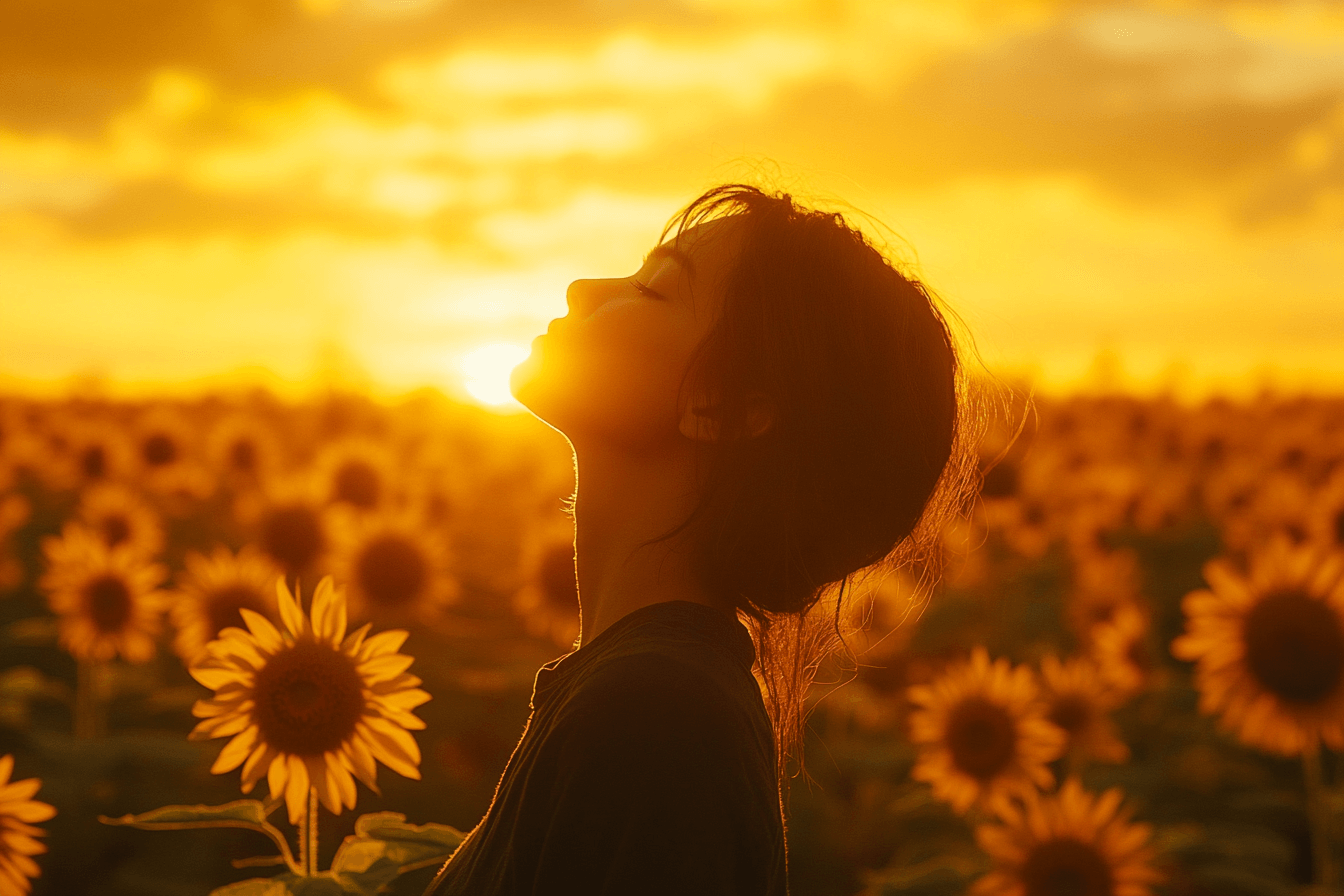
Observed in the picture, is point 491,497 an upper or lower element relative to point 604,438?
upper

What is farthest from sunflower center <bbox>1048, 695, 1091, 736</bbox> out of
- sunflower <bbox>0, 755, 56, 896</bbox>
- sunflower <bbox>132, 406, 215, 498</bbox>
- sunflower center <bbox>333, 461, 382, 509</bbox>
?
sunflower <bbox>132, 406, 215, 498</bbox>

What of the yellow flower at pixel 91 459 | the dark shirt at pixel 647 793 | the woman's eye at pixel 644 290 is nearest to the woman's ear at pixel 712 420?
the woman's eye at pixel 644 290

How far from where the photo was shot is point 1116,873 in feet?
16.5

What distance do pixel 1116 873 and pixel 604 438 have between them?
351 cm

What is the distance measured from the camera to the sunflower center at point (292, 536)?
8227 mm

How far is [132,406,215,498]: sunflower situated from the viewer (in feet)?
37.6

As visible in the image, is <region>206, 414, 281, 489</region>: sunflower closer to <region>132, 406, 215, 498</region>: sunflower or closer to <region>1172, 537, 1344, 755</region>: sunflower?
<region>132, 406, 215, 498</region>: sunflower

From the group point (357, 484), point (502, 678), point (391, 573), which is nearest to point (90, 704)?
point (391, 573)

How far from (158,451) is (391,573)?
4.92 m

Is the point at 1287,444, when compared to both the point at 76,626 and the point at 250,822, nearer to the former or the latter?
the point at 76,626

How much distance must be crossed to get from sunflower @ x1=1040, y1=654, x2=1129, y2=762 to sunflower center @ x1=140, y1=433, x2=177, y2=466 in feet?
28.7

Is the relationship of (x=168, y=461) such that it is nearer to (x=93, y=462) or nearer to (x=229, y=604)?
(x=93, y=462)

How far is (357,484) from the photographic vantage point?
32.3 ft

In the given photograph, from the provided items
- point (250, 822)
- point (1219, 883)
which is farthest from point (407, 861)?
point (1219, 883)
